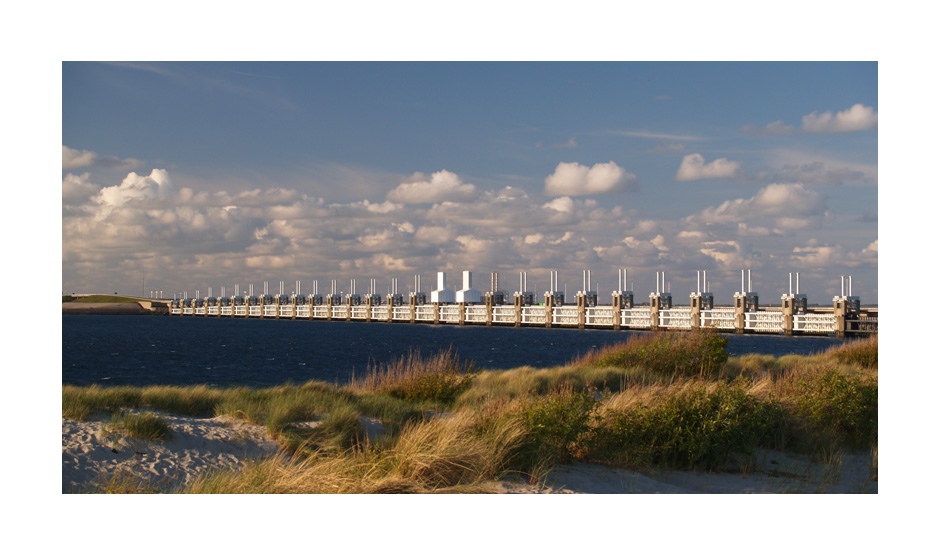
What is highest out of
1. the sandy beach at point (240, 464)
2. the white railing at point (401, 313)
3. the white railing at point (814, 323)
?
the sandy beach at point (240, 464)

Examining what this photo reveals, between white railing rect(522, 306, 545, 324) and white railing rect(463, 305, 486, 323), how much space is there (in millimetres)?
11476

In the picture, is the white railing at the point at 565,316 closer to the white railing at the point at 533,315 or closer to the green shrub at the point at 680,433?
the white railing at the point at 533,315

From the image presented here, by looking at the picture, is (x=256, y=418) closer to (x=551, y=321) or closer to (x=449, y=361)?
(x=449, y=361)

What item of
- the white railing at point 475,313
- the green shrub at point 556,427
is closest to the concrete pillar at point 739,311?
the white railing at point 475,313

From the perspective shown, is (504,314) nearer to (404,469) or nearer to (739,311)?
(739,311)

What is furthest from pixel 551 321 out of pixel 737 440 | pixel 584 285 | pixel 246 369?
pixel 737 440

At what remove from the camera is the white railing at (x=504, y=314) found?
166m

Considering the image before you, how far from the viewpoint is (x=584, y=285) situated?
6186 inches

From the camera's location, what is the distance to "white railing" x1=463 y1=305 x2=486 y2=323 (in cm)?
17175

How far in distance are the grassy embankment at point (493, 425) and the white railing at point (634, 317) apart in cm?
12466

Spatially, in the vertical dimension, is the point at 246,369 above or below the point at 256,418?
below

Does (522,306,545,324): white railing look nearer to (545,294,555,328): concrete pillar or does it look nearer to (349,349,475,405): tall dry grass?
(545,294,555,328): concrete pillar

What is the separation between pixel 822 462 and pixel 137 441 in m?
12.0

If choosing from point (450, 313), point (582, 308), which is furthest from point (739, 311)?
point (450, 313)
